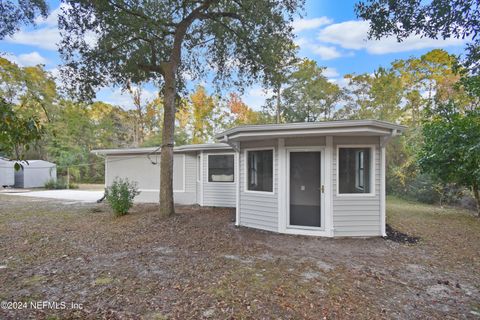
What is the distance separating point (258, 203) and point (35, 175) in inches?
748

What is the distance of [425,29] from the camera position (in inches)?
156

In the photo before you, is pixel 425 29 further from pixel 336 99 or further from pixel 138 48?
pixel 336 99

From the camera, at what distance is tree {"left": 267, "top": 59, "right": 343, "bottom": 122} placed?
703 inches

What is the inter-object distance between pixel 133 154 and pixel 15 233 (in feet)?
17.9

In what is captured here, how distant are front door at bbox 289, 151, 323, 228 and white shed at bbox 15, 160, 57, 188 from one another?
18.9 m

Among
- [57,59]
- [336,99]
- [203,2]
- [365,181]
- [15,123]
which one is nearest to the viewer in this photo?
[15,123]

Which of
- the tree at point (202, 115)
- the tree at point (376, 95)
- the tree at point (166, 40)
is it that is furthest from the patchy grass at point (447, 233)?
the tree at point (202, 115)

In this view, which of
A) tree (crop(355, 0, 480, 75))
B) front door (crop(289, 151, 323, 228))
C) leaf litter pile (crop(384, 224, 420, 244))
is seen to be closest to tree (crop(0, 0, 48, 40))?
front door (crop(289, 151, 323, 228))

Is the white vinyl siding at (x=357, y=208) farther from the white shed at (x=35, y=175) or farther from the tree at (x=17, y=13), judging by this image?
the white shed at (x=35, y=175)

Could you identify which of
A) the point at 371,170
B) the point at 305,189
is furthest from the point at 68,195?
the point at 371,170

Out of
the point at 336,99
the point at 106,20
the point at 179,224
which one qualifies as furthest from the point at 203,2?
the point at 336,99

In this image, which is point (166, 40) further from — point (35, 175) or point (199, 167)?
point (35, 175)

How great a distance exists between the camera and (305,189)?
5.89m

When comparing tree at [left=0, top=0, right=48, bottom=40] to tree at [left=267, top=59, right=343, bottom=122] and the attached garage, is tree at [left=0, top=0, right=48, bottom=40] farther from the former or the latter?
tree at [left=267, top=59, right=343, bottom=122]
